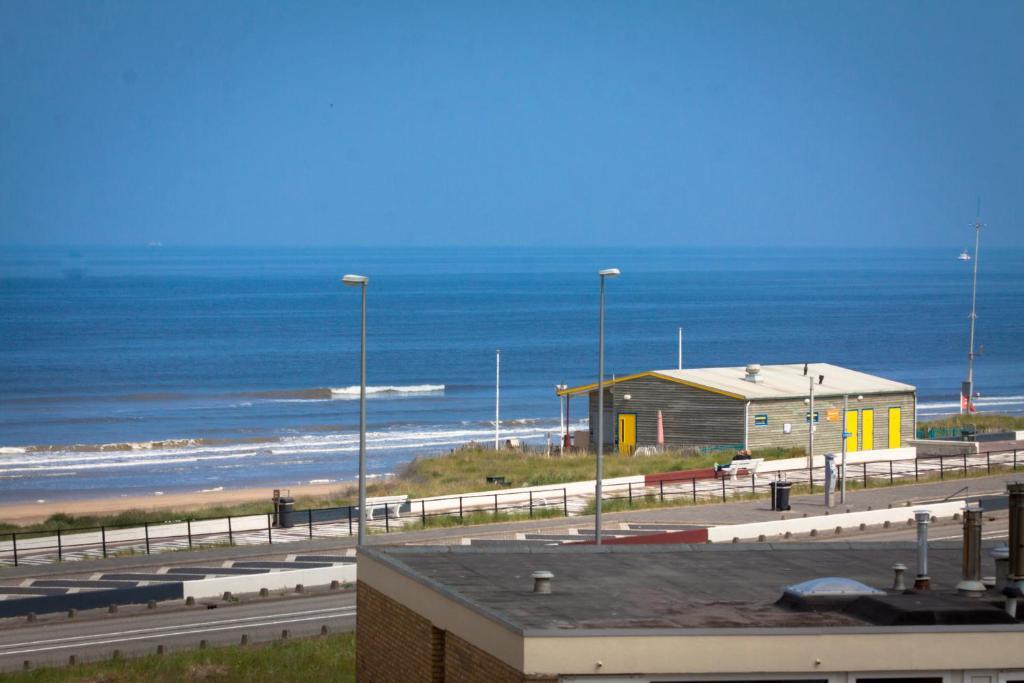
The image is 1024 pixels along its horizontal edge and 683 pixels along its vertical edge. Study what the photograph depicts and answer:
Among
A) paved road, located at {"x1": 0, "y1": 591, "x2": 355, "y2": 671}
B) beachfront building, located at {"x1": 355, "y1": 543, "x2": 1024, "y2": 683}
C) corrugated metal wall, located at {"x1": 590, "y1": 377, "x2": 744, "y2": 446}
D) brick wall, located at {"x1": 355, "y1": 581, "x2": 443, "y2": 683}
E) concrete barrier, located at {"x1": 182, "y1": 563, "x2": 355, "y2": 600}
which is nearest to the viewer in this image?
beachfront building, located at {"x1": 355, "y1": 543, "x2": 1024, "y2": 683}

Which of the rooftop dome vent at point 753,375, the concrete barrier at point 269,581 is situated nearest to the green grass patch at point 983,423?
the rooftop dome vent at point 753,375

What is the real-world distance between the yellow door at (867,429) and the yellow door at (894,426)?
0.91m

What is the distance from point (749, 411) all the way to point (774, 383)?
3.14m

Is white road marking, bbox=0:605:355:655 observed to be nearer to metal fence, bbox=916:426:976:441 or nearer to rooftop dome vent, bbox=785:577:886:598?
rooftop dome vent, bbox=785:577:886:598

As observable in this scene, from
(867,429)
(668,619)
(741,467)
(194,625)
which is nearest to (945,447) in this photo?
(867,429)

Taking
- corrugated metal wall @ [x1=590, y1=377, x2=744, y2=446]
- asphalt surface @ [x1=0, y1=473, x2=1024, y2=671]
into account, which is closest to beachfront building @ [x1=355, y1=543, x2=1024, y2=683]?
asphalt surface @ [x1=0, y1=473, x2=1024, y2=671]

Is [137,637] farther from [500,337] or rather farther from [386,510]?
[500,337]

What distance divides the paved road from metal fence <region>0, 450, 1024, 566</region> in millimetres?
6835

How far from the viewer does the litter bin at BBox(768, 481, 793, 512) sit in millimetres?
40844

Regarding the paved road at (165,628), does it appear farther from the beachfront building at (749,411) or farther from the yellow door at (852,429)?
the yellow door at (852,429)

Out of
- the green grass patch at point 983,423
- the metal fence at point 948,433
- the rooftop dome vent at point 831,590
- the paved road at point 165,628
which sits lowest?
the paved road at point 165,628

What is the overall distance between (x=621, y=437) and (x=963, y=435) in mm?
13647

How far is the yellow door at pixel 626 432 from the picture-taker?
2224 inches

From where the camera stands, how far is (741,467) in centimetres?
4859
